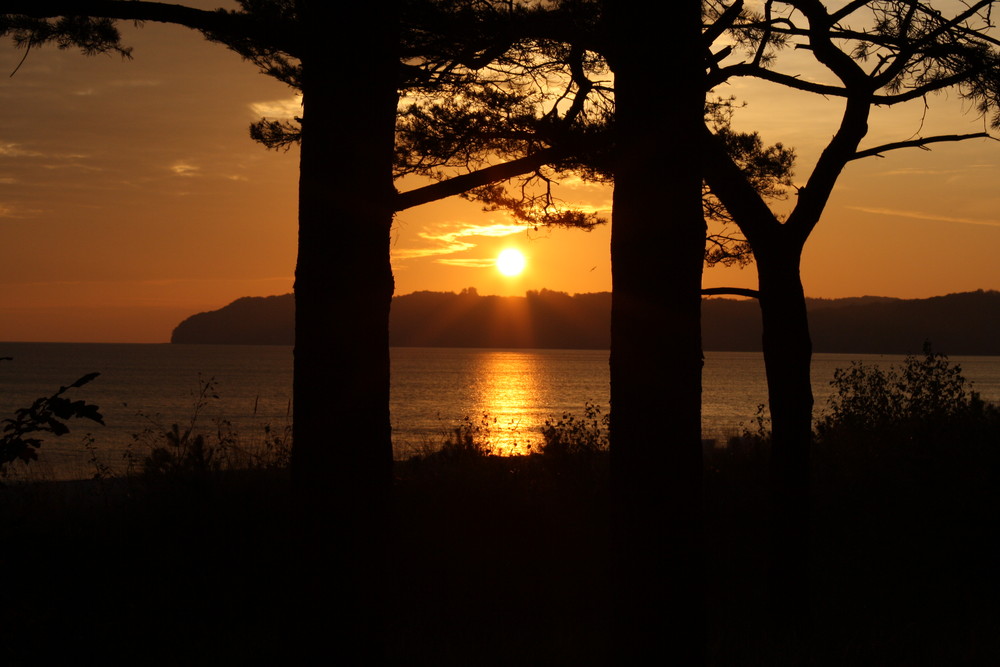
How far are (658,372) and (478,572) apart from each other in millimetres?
3701

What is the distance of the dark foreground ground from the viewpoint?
4.57m

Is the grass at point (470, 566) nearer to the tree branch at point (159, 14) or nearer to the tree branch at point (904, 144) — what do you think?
the tree branch at point (159, 14)

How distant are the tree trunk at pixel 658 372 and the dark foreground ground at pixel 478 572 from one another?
0.55ft

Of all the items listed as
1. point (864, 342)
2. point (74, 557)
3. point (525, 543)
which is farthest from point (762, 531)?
point (864, 342)

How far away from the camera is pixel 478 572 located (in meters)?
6.60

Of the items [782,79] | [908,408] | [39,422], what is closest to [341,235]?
[39,422]

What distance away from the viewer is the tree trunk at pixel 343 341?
3.58 m

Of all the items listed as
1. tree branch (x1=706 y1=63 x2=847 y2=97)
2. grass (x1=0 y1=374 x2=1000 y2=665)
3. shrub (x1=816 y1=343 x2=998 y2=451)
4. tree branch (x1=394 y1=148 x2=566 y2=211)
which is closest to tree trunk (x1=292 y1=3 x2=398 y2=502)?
grass (x1=0 y1=374 x2=1000 y2=665)

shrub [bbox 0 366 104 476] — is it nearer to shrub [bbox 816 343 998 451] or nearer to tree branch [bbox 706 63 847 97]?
tree branch [bbox 706 63 847 97]

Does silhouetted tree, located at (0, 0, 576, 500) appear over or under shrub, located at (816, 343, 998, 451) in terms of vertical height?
over

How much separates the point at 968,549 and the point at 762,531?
6.00 ft

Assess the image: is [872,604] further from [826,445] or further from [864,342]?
[864,342]

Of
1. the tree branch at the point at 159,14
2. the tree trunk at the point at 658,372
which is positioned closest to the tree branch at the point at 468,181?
the tree branch at the point at 159,14

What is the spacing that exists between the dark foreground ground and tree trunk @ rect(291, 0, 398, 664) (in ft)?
0.20
